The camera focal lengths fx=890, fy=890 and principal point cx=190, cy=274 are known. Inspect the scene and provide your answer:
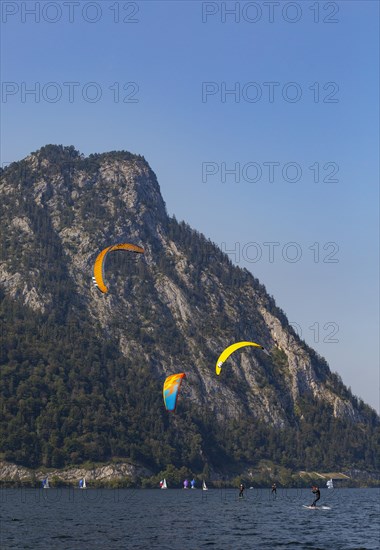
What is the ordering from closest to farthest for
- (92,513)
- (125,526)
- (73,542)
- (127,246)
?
(73,542) < (125,526) < (127,246) < (92,513)

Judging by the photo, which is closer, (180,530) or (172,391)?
(180,530)

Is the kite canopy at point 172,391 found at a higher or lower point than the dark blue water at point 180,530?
higher

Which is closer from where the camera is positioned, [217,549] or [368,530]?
[217,549]

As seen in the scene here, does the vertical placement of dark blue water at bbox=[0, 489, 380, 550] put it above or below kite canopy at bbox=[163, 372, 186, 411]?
below

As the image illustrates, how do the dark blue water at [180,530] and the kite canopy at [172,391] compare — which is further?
the kite canopy at [172,391]

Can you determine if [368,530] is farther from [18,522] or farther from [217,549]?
[18,522]

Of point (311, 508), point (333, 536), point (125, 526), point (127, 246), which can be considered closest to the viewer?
point (333, 536)

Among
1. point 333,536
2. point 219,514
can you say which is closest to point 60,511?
point 219,514

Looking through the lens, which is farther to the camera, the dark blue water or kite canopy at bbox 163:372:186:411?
kite canopy at bbox 163:372:186:411

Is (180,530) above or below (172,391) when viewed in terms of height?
below

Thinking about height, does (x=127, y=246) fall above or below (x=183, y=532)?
above
